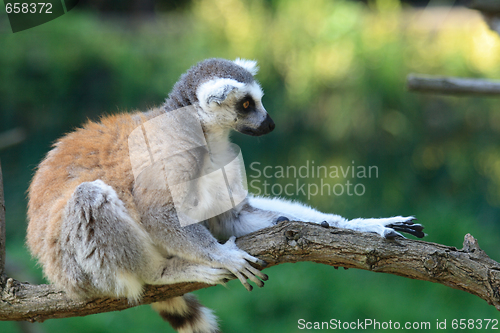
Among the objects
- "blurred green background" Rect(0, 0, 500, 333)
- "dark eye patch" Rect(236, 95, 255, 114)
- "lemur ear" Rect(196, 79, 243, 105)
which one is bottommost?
"blurred green background" Rect(0, 0, 500, 333)

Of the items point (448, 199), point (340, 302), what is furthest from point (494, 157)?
point (340, 302)

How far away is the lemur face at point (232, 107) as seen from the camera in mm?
2283

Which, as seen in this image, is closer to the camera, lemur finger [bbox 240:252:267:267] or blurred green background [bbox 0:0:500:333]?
lemur finger [bbox 240:252:267:267]

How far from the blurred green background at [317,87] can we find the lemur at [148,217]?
10.5ft

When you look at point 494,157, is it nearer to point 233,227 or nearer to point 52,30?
point 233,227

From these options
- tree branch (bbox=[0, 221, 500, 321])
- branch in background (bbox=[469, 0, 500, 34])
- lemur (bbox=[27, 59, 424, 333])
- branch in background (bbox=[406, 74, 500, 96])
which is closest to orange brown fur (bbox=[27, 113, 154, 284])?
lemur (bbox=[27, 59, 424, 333])

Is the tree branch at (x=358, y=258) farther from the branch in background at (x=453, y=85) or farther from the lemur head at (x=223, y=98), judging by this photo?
the branch in background at (x=453, y=85)

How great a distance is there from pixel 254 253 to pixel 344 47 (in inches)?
185

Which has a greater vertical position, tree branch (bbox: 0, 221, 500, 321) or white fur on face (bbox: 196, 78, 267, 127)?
white fur on face (bbox: 196, 78, 267, 127)

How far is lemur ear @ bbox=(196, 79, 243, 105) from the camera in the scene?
2.27m

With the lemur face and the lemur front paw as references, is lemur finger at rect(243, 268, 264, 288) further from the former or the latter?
the lemur face

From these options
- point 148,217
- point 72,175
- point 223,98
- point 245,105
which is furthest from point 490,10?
point 72,175

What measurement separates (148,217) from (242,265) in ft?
1.65

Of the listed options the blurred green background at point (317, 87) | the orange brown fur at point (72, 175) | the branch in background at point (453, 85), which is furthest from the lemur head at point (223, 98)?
the blurred green background at point (317, 87)
